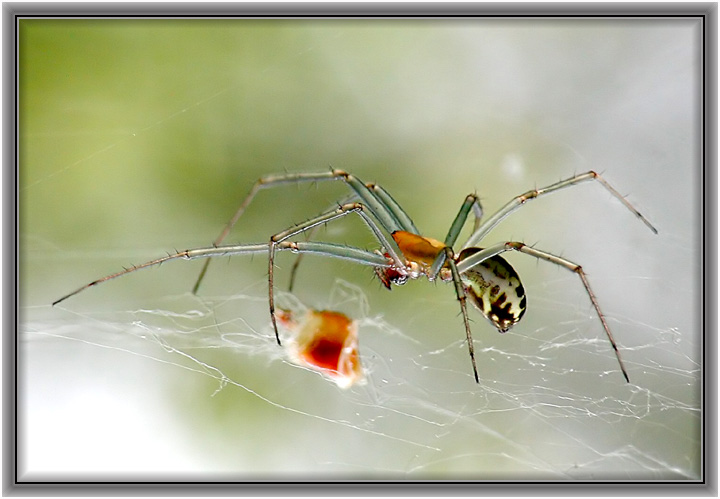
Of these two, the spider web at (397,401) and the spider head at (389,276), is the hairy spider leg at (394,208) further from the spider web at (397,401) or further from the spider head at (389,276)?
the spider web at (397,401)

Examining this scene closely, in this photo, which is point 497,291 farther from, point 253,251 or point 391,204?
point 253,251

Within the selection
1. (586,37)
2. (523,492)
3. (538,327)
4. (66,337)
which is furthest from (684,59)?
(66,337)

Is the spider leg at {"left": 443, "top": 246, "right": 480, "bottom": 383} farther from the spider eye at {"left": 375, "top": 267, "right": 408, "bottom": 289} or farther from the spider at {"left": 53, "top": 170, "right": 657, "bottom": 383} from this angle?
the spider eye at {"left": 375, "top": 267, "right": 408, "bottom": 289}

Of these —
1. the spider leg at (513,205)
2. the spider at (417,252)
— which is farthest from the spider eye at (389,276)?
the spider leg at (513,205)

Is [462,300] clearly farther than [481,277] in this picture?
No

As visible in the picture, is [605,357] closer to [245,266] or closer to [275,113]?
[245,266]

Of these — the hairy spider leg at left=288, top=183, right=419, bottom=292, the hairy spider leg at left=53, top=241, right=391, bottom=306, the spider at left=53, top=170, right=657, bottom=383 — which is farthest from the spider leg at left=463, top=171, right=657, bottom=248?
the hairy spider leg at left=53, top=241, right=391, bottom=306

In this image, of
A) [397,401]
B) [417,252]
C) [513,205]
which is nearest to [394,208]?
[417,252]
